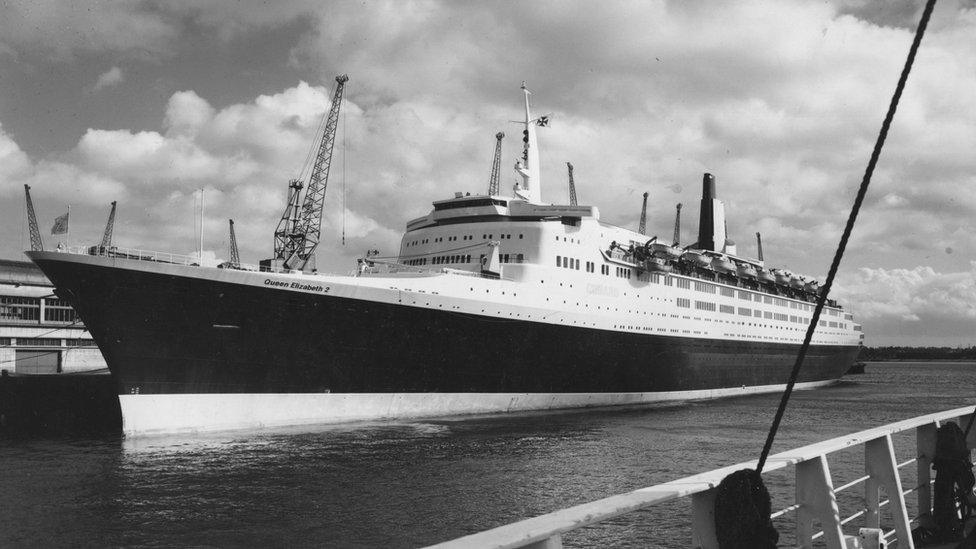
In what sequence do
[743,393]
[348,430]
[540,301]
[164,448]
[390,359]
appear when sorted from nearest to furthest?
1. [164,448]
2. [348,430]
3. [390,359]
4. [540,301]
5. [743,393]

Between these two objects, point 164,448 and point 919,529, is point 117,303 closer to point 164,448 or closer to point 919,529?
point 164,448

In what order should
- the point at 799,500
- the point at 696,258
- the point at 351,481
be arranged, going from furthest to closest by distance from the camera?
1. the point at 696,258
2. the point at 351,481
3. the point at 799,500

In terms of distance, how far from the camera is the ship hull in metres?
20.2

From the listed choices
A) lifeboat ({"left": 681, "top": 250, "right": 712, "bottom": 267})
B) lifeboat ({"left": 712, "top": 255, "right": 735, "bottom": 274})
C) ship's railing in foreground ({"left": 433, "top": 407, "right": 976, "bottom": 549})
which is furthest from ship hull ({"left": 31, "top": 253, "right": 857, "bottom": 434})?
ship's railing in foreground ({"left": 433, "top": 407, "right": 976, "bottom": 549})

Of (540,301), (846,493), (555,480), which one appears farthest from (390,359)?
(846,493)

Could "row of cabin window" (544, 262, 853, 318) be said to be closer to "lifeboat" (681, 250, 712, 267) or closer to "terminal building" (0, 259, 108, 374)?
"lifeboat" (681, 250, 712, 267)

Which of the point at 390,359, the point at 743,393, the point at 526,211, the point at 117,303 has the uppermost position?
the point at 526,211

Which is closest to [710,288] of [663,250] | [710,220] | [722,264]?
[722,264]

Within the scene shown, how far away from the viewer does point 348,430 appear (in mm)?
22031

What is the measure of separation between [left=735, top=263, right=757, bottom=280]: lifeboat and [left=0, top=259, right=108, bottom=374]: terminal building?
44556 millimetres

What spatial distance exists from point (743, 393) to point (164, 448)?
35571 millimetres

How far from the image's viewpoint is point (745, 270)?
147 feet

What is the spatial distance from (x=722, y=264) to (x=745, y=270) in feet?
12.0

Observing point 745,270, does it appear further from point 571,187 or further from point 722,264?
point 571,187
